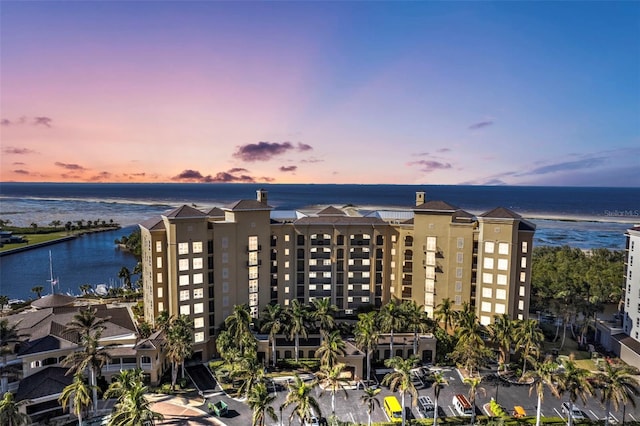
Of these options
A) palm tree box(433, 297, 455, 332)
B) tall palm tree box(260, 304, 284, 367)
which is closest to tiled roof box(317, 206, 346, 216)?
tall palm tree box(260, 304, 284, 367)

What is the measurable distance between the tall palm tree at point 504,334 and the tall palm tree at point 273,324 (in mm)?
31699

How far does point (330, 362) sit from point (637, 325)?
51624 mm

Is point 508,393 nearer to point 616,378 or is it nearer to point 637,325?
point 616,378

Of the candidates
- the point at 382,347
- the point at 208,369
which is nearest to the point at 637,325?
the point at 382,347

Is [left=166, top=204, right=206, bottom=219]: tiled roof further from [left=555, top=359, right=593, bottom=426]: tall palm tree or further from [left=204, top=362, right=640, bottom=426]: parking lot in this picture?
[left=555, top=359, right=593, bottom=426]: tall palm tree

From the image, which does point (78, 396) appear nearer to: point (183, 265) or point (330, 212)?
point (183, 265)

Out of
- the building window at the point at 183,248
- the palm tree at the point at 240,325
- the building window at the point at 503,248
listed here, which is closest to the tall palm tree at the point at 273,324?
the palm tree at the point at 240,325

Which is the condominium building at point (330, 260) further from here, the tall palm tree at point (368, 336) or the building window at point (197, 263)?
the tall palm tree at point (368, 336)

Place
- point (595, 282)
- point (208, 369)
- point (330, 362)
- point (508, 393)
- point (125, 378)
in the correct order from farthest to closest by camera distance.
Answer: point (595, 282) → point (208, 369) → point (508, 393) → point (330, 362) → point (125, 378)

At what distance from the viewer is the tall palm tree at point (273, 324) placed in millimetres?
57781

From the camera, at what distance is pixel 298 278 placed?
71500mm

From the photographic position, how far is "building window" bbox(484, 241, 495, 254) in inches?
2559

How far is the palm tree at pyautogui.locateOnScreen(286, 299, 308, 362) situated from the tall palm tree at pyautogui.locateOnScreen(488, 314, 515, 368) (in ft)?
92.3

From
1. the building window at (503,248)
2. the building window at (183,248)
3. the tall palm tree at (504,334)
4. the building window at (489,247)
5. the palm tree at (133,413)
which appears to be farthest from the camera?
the building window at (489,247)
